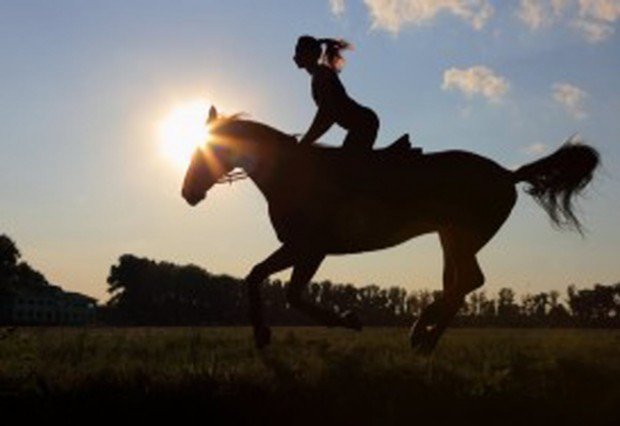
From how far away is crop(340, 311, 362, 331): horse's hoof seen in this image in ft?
37.4

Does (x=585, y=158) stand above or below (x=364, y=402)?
above

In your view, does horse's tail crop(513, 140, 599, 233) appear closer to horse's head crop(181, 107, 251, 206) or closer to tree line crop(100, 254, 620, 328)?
horse's head crop(181, 107, 251, 206)

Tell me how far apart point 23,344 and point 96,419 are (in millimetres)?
2349

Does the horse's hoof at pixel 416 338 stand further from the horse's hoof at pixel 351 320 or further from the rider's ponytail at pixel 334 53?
the rider's ponytail at pixel 334 53

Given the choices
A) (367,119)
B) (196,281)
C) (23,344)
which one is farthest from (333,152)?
(196,281)

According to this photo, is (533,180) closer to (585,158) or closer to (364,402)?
(585,158)

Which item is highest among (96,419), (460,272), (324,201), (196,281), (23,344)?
(196,281)

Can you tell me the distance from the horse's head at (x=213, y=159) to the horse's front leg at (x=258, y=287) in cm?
154

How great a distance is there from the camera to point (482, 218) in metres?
12.5

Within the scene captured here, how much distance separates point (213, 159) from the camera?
11805mm

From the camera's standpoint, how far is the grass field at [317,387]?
7305 millimetres

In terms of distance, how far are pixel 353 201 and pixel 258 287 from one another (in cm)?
173

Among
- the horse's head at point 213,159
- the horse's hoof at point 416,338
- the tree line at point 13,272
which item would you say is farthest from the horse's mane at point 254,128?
the tree line at point 13,272

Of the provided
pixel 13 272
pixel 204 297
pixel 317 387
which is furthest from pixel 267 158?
pixel 204 297
